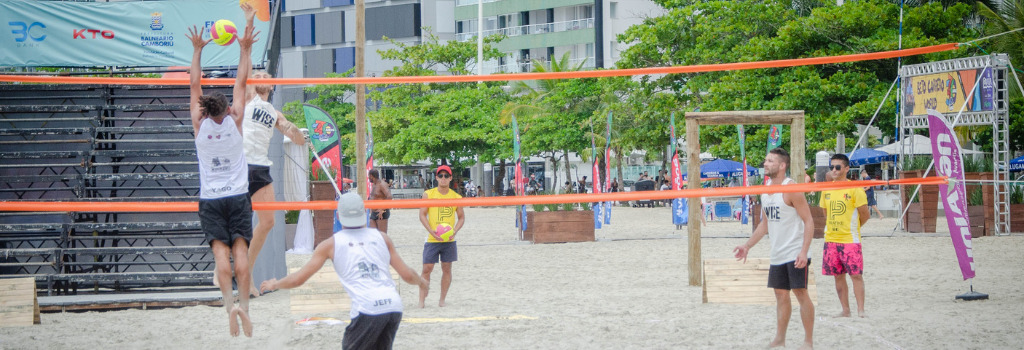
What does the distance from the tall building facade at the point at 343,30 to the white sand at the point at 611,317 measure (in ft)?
122

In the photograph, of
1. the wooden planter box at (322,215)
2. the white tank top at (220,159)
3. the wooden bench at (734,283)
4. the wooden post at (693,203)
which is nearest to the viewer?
the white tank top at (220,159)

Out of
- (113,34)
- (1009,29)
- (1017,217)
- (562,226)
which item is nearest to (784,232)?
(113,34)

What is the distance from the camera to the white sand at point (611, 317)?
6684 millimetres

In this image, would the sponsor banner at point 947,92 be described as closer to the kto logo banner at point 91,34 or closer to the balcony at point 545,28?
the kto logo banner at point 91,34

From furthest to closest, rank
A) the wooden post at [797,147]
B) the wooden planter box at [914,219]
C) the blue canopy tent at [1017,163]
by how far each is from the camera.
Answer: the blue canopy tent at [1017,163]
the wooden planter box at [914,219]
the wooden post at [797,147]

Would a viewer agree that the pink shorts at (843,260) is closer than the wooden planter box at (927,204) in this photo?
Yes

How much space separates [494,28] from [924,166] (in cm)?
3300

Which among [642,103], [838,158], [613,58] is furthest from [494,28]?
[838,158]

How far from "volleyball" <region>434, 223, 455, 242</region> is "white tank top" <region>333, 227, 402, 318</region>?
4.13m

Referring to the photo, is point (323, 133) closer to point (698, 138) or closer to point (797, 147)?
point (698, 138)

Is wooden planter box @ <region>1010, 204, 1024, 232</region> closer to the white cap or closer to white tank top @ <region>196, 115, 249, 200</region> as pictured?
white tank top @ <region>196, 115, 249, 200</region>

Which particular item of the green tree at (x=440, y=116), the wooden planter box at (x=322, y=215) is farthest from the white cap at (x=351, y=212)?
the green tree at (x=440, y=116)

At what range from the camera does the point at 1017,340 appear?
6566 mm

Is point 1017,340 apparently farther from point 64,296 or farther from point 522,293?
point 64,296
